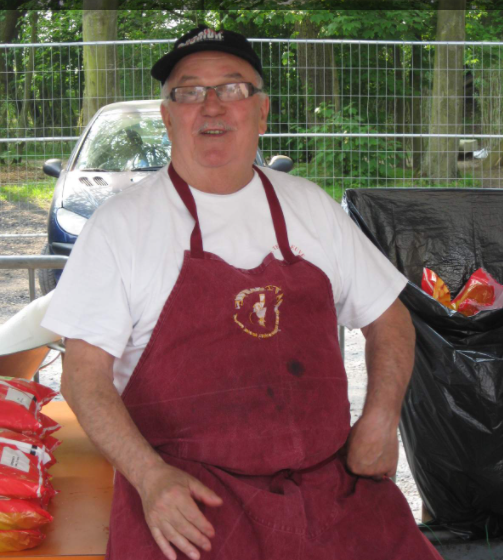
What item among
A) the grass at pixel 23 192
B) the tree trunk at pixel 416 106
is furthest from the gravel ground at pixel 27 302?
the tree trunk at pixel 416 106

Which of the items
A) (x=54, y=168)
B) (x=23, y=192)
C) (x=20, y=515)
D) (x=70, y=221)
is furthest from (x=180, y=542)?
(x=23, y=192)

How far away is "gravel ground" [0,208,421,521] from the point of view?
3537mm

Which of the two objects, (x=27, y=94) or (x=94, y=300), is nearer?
(x=94, y=300)

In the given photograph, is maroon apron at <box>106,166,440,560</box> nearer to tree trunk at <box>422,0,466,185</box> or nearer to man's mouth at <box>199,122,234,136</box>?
man's mouth at <box>199,122,234,136</box>

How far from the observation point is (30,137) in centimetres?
820

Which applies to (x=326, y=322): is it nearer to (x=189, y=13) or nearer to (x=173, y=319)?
(x=173, y=319)

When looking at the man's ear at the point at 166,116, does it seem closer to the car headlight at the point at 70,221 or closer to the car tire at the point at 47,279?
the car headlight at the point at 70,221

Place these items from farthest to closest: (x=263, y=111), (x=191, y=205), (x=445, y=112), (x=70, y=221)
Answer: (x=445, y=112) < (x=70, y=221) < (x=263, y=111) < (x=191, y=205)

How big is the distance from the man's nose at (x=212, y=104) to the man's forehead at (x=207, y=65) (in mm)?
56

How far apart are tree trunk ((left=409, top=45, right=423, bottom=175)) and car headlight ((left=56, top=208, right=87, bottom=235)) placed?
13.3ft

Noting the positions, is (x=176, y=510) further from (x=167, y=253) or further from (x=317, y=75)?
(x=317, y=75)

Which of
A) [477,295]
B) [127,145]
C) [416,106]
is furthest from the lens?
[416,106]

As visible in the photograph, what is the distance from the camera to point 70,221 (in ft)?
18.9

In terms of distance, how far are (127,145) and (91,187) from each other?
54cm
